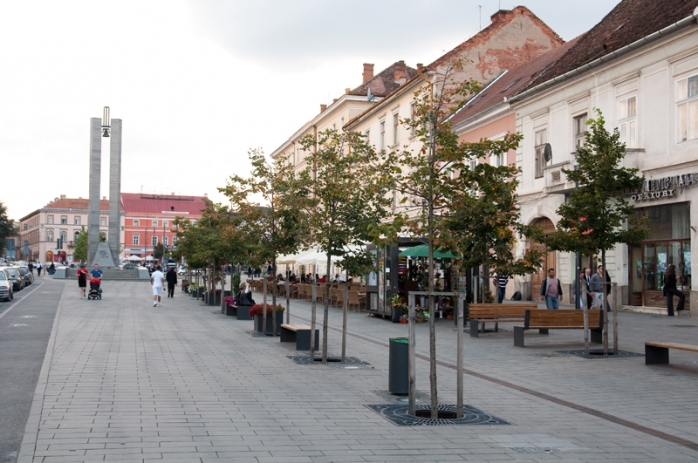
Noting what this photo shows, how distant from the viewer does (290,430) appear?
7723 mm

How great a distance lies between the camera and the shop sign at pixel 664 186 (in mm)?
23375

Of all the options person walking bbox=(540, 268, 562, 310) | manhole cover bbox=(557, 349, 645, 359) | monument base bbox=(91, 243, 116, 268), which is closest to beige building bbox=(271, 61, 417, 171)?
monument base bbox=(91, 243, 116, 268)

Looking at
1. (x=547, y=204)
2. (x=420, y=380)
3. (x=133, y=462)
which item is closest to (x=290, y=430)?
(x=133, y=462)

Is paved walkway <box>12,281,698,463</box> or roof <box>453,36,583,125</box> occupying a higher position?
roof <box>453,36,583,125</box>

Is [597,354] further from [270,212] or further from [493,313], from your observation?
[270,212]

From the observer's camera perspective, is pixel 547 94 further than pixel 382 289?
Yes

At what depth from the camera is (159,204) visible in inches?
5965

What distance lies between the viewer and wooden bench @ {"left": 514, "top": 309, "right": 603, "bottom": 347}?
52.7ft

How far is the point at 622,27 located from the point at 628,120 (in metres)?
4.64

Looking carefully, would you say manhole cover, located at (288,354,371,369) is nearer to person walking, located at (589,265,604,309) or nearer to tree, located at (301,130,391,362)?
tree, located at (301,130,391,362)

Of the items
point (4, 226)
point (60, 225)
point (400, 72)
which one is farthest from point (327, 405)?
point (60, 225)

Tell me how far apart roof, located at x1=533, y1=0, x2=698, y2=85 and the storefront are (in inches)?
215

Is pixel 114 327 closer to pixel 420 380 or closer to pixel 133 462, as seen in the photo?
pixel 420 380

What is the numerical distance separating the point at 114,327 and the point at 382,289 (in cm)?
834
